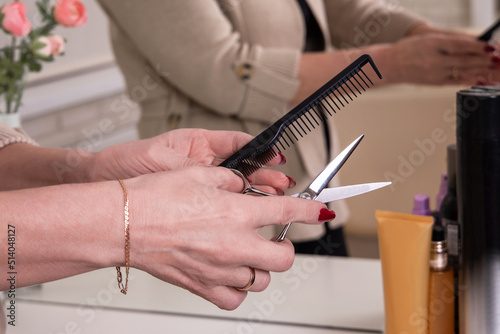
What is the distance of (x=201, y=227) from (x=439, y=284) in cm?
21

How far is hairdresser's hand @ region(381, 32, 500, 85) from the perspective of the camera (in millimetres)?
719

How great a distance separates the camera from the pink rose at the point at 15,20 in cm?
64

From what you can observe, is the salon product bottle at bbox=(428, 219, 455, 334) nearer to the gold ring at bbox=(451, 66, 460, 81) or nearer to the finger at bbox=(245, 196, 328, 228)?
the finger at bbox=(245, 196, 328, 228)

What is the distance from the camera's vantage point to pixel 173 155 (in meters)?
0.45

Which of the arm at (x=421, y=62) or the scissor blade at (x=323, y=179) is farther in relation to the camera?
the arm at (x=421, y=62)

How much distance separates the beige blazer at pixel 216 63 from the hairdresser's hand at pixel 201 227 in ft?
1.19

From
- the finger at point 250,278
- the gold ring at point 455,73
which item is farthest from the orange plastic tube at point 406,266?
the gold ring at point 455,73

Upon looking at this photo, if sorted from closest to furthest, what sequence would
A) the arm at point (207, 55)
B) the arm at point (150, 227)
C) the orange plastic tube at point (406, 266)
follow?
the arm at point (150, 227), the orange plastic tube at point (406, 266), the arm at point (207, 55)

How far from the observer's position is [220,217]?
359 mm

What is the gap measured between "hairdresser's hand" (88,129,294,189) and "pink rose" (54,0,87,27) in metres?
0.25

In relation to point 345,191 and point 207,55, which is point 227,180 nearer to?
point 345,191

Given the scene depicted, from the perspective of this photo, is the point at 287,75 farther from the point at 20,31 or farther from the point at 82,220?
the point at 82,220

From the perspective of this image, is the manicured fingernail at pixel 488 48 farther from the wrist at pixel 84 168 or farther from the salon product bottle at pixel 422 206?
the wrist at pixel 84 168

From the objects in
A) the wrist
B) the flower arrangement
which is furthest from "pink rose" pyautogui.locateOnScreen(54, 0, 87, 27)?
the wrist
